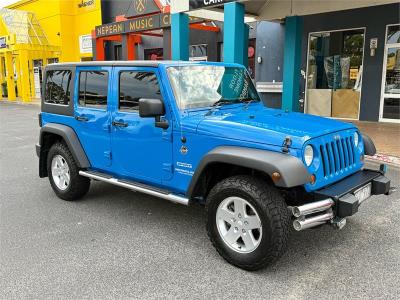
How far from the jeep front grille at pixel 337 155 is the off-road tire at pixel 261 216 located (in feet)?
1.73

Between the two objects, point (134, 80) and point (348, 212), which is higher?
point (134, 80)

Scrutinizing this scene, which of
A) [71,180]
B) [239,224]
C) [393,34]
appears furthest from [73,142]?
[393,34]

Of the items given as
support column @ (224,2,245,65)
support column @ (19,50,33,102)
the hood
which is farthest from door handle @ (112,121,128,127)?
support column @ (19,50,33,102)

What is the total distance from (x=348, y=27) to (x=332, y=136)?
1020 centimetres

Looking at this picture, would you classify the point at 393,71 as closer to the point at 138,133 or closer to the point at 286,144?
the point at 138,133

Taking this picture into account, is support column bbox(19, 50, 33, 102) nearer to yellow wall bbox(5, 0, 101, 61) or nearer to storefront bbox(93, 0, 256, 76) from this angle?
yellow wall bbox(5, 0, 101, 61)

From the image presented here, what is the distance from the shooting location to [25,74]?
26.0 m

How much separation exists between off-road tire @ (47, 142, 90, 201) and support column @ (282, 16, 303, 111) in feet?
27.5

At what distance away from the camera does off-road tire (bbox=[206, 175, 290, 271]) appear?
10.8 ft

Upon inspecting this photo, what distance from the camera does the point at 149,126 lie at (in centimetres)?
425

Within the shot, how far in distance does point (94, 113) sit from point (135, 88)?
75cm

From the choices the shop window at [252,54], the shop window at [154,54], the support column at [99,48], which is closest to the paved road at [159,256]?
the shop window at [252,54]

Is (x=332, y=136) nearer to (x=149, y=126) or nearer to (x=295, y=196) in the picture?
(x=295, y=196)

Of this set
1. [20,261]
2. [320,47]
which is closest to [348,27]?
[320,47]
